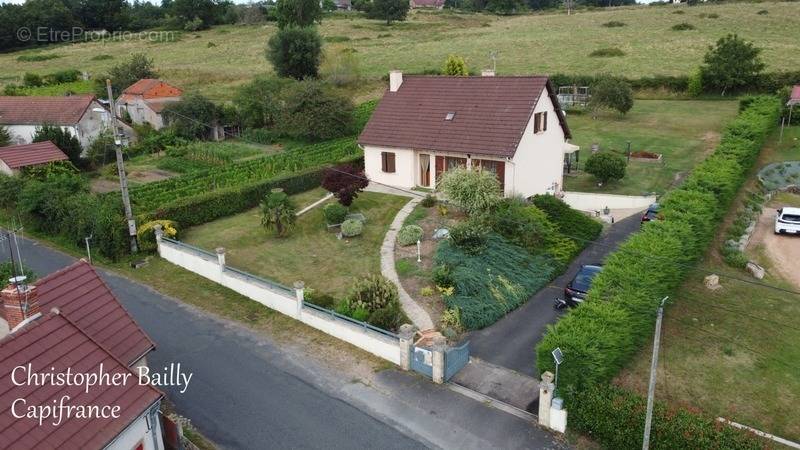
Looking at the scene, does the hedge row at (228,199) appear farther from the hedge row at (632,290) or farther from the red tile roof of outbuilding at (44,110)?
the red tile roof of outbuilding at (44,110)

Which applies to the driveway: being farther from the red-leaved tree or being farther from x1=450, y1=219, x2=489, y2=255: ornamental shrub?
the red-leaved tree

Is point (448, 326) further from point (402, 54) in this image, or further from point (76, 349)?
point (402, 54)

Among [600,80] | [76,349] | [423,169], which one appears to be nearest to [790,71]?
[600,80]

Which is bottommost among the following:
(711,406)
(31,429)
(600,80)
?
(711,406)

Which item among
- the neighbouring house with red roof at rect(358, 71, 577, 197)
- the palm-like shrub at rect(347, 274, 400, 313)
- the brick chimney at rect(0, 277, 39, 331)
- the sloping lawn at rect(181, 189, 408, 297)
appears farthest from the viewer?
the neighbouring house with red roof at rect(358, 71, 577, 197)

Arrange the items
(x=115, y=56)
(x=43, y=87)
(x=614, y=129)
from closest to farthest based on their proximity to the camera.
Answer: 1. (x=614, y=129)
2. (x=43, y=87)
3. (x=115, y=56)

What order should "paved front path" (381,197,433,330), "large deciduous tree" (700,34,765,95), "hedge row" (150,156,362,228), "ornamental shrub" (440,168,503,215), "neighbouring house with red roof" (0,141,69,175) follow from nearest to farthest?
"paved front path" (381,197,433,330) < "ornamental shrub" (440,168,503,215) < "hedge row" (150,156,362,228) < "neighbouring house with red roof" (0,141,69,175) < "large deciduous tree" (700,34,765,95)

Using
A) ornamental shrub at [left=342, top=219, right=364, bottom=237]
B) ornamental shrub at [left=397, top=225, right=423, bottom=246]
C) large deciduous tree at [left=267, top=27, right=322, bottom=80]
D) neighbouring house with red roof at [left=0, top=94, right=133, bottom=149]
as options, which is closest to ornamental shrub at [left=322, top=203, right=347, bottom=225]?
ornamental shrub at [left=342, top=219, right=364, bottom=237]
